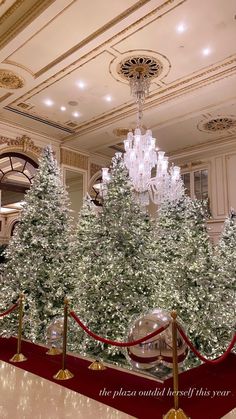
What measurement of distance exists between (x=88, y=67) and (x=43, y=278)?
4.25m

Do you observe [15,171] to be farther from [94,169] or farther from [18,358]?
[18,358]

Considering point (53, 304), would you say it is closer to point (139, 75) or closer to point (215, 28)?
point (139, 75)

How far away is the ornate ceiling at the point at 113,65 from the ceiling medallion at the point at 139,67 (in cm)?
4

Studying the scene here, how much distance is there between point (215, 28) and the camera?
5.68 metres

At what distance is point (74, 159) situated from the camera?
11250 millimetres

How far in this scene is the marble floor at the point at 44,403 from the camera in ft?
8.46

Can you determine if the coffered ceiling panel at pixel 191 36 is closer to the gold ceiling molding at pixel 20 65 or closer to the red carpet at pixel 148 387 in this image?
the gold ceiling molding at pixel 20 65

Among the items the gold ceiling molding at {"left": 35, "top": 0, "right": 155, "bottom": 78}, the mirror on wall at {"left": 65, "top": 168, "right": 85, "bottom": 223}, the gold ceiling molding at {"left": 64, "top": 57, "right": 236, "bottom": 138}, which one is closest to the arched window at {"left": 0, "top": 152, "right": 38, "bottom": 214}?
the mirror on wall at {"left": 65, "top": 168, "right": 85, "bottom": 223}

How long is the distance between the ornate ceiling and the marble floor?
5.08m

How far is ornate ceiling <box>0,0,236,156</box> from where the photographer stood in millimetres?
5344

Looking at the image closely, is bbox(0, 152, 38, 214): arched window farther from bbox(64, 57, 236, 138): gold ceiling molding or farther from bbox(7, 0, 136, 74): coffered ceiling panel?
bbox(7, 0, 136, 74): coffered ceiling panel

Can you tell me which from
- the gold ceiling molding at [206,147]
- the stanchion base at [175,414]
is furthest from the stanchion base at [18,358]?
the gold ceiling molding at [206,147]

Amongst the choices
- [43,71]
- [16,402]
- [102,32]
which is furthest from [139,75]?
[16,402]

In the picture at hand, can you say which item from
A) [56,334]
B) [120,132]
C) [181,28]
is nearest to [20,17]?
[181,28]
